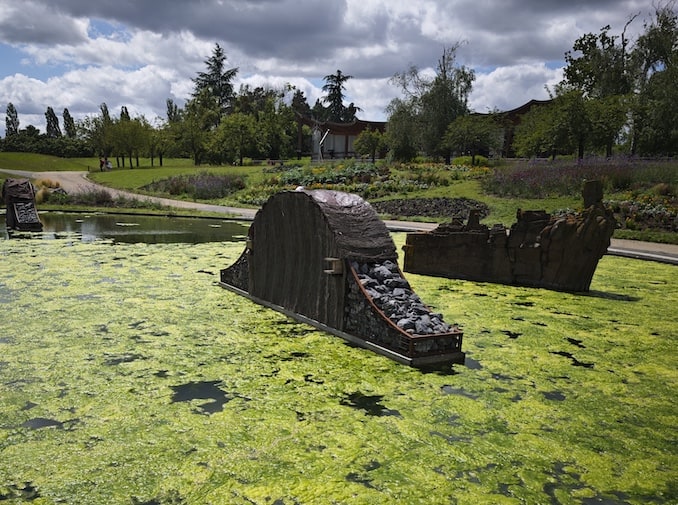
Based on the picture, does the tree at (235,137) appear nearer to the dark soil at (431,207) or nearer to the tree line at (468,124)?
the tree line at (468,124)

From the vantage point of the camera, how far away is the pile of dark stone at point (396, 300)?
18.9 feet

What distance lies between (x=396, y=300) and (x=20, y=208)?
14.5 m

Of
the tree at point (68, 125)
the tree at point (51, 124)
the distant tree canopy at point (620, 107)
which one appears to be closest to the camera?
the distant tree canopy at point (620, 107)

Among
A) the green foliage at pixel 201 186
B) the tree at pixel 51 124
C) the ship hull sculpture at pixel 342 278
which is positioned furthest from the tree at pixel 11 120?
the ship hull sculpture at pixel 342 278

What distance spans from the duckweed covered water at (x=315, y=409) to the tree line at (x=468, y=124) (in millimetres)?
26398

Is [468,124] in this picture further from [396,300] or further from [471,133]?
[396,300]

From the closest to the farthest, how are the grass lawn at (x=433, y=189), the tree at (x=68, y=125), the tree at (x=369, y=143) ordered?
the grass lawn at (x=433, y=189)
the tree at (x=369, y=143)
the tree at (x=68, y=125)

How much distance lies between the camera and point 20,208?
16562mm

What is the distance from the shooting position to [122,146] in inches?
1921

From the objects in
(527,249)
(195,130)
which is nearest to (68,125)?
(195,130)

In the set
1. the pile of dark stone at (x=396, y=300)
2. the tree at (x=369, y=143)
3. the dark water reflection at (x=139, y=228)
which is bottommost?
the dark water reflection at (x=139, y=228)

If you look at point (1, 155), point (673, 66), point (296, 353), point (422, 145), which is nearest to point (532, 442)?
point (296, 353)

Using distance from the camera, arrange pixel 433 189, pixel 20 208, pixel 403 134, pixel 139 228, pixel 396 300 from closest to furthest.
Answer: pixel 396 300
pixel 20 208
pixel 139 228
pixel 433 189
pixel 403 134

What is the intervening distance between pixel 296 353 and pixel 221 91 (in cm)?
6770
